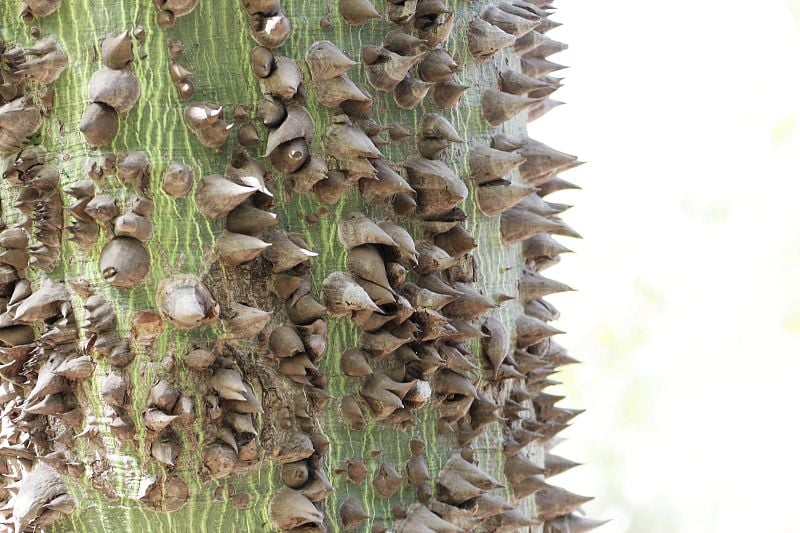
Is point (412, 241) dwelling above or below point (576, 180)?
below

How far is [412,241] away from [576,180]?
2.18m

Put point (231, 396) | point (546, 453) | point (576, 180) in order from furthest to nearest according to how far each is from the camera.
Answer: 1. point (576, 180)
2. point (546, 453)
3. point (231, 396)

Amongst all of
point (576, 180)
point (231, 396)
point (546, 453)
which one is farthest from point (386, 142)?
point (576, 180)

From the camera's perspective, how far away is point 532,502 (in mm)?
1247

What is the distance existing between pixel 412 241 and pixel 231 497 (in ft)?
1.15

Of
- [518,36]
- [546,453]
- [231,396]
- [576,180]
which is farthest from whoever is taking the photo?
[576,180]

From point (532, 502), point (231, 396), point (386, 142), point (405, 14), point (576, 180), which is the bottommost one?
point (532, 502)

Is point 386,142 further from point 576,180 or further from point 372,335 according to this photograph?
point 576,180

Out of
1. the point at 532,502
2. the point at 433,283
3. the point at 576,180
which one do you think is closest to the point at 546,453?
the point at 532,502

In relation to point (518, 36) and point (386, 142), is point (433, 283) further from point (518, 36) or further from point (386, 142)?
point (518, 36)

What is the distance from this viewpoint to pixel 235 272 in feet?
3.22

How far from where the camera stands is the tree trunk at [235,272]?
960 millimetres

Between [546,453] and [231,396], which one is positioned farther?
[546,453]

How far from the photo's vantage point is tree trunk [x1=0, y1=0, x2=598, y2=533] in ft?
3.15
